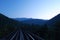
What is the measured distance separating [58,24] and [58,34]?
2000 millimetres

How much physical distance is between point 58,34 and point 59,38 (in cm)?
43

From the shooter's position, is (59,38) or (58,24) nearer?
(59,38)

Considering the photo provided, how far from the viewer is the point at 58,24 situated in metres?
23.3

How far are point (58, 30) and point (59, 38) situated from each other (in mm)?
904

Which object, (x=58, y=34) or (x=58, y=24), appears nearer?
(x=58, y=34)

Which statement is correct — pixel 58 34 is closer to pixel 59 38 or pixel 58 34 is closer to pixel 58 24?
pixel 59 38

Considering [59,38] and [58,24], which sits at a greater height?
[58,24]

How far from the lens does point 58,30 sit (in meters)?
21.9

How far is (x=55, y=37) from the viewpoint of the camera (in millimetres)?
22406

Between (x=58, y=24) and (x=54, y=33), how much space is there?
4.07ft

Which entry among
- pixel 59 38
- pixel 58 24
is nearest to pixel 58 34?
pixel 59 38

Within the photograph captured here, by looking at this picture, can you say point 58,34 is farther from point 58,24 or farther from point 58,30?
point 58,24

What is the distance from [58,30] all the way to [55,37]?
975mm

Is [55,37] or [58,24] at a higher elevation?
[58,24]
